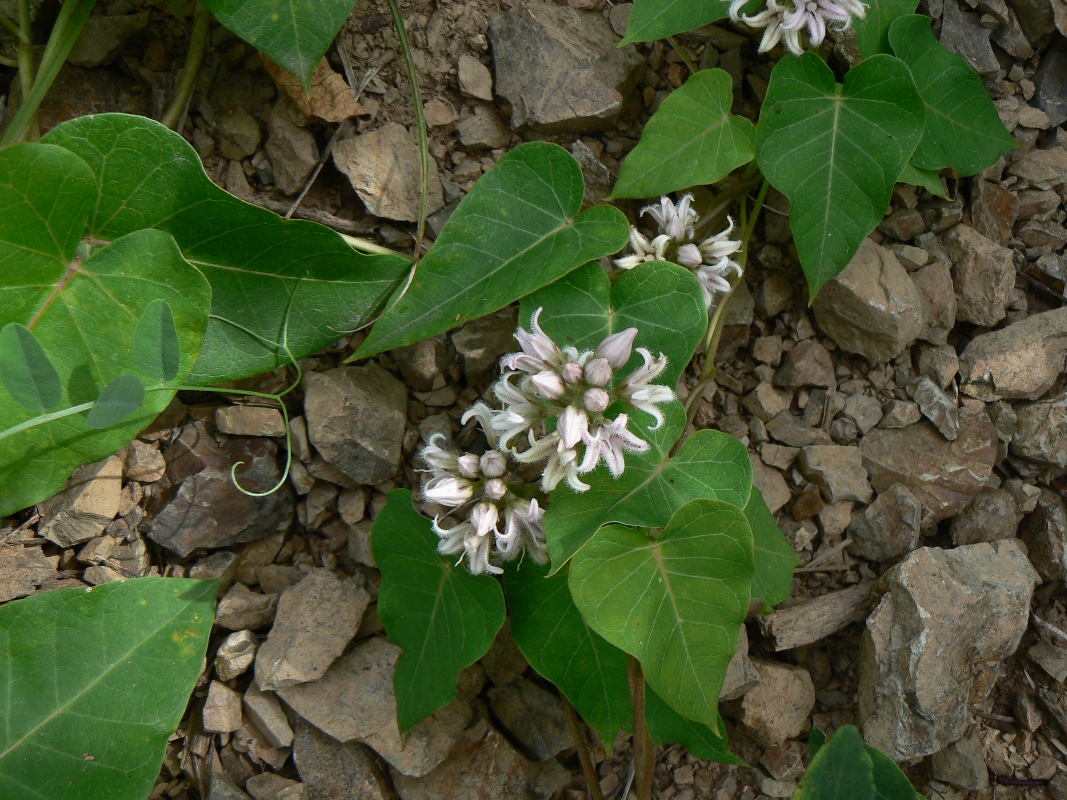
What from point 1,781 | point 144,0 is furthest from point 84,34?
point 1,781

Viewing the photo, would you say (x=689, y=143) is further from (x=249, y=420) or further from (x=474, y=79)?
(x=249, y=420)

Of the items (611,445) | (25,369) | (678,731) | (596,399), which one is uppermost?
(25,369)

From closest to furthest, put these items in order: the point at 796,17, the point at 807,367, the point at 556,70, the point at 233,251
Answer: the point at 233,251 → the point at 796,17 → the point at 556,70 → the point at 807,367

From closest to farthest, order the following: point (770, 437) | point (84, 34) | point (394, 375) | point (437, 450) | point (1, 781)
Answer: point (1, 781) < point (437, 450) < point (84, 34) < point (394, 375) < point (770, 437)

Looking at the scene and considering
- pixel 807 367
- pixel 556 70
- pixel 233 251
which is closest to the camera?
pixel 233 251

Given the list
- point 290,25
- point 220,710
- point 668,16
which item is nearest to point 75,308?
point 290,25

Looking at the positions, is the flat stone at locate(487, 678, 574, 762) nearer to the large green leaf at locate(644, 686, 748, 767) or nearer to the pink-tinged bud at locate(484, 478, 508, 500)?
the large green leaf at locate(644, 686, 748, 767)

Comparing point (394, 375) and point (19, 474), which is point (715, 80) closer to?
point (394, 375)

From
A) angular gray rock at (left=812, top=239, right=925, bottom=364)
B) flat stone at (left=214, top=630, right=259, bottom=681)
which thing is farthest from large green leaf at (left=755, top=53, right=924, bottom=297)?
flat stone at (left=214, top=630, right=259, bottom=681)
